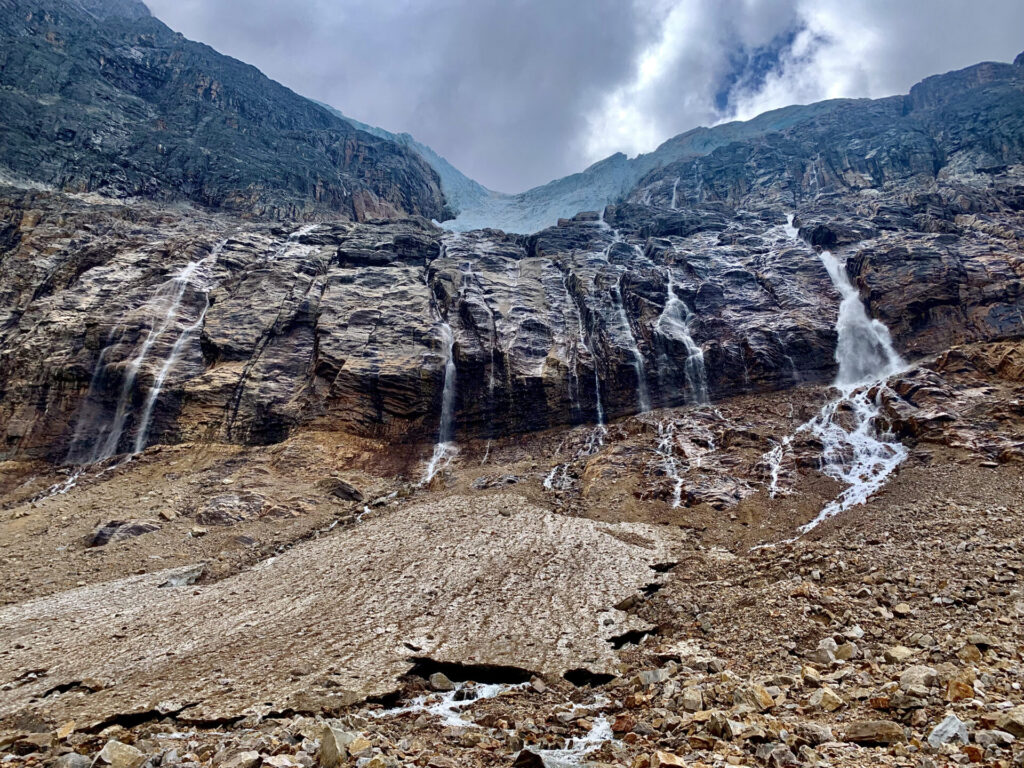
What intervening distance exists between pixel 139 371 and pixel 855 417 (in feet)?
158

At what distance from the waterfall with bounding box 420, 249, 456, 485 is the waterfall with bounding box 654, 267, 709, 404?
691 inches

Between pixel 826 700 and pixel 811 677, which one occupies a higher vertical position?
pixel 826 700

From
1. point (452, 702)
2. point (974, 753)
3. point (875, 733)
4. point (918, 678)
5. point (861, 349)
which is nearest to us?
point (974, 753)

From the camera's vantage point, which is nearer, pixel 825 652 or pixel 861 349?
pixel 825 652

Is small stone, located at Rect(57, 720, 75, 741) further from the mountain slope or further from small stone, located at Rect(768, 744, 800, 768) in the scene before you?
the mountain slope

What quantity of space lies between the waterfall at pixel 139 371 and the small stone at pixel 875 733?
130 ft

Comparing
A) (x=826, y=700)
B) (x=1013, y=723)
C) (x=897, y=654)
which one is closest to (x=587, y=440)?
(x=897, y=654)

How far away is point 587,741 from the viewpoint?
7.55m

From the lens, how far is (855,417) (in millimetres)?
30422

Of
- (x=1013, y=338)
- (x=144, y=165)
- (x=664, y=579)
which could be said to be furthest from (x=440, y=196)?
(x=664, y=579)

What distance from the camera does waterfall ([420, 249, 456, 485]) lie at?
3434 cm

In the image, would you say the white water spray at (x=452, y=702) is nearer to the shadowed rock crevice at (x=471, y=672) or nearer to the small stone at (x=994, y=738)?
the shadowed rock crevice at (x=471, y=672)

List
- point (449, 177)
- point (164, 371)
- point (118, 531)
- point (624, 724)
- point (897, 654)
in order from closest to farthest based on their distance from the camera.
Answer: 1. point (624, 724)
2. point (897, 654)
3. point (118, 531)
4. point (164, 371)
5. point (449, 177)

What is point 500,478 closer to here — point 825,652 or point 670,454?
point 670,454
